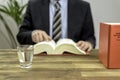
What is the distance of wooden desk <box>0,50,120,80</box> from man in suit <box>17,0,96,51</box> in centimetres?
67

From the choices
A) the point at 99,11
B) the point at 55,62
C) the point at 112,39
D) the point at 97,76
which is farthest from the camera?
the point at 99,11

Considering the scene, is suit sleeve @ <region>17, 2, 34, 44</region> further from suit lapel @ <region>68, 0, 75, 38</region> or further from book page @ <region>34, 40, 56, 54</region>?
book page @ <region>34, 40, 56, 54</region>

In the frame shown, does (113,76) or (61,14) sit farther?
(61,14)

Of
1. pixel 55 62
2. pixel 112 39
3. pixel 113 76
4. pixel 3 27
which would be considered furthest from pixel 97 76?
pixel 3 27

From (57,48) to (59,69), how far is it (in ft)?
1.12

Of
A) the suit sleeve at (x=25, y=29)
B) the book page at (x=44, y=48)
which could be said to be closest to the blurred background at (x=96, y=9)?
the suit sleeve at (x=25, y=29)

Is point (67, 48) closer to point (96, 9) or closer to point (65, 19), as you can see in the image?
point (65, 19)

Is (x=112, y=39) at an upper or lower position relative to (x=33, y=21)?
upper

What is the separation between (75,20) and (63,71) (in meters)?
1.03

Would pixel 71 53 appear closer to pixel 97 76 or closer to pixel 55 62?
pixel 55 62

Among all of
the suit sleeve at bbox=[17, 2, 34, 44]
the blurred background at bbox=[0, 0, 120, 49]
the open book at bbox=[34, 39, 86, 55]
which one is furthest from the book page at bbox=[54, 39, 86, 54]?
the blurred background at bbox=[0, 0, 120, 49]

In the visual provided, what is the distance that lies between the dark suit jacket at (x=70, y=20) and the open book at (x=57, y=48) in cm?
58

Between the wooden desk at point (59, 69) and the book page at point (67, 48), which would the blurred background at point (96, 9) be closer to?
the book page at point (67, 48)

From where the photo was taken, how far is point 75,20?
204cm
